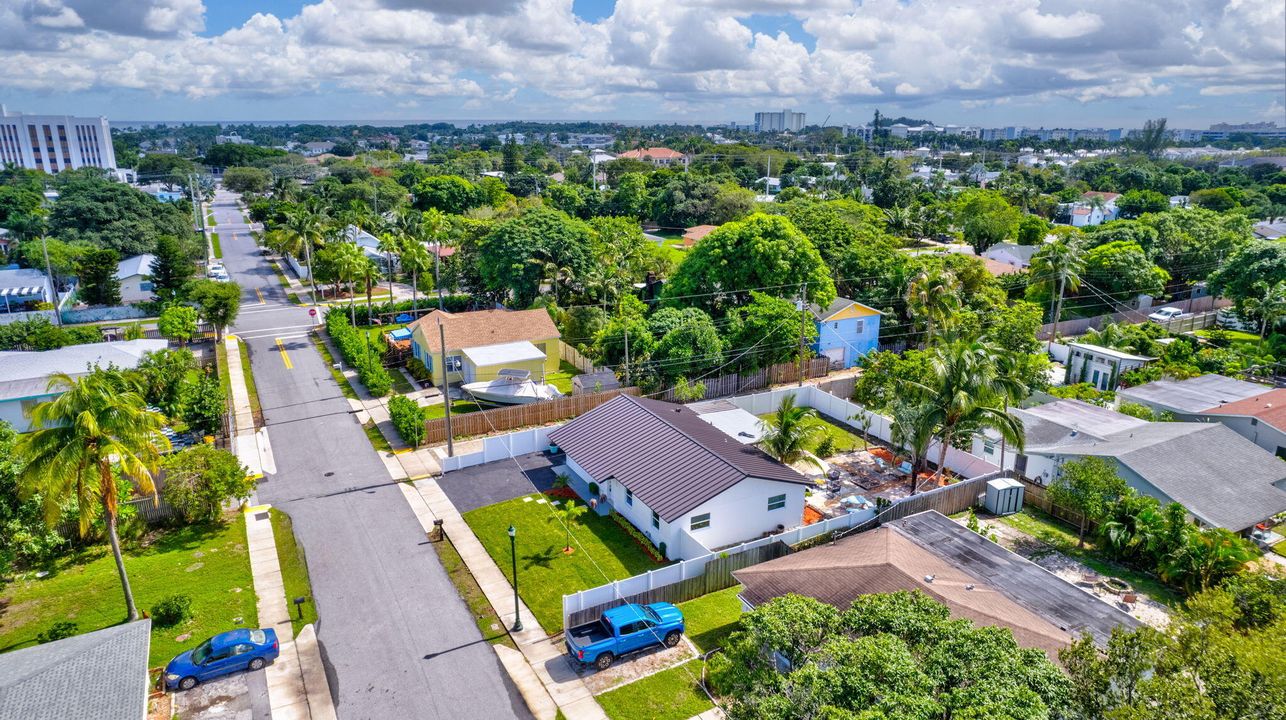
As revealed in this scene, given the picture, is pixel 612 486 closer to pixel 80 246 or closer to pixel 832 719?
pixel 832 719

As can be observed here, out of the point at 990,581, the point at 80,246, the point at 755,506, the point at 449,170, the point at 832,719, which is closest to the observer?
the point at 832,719

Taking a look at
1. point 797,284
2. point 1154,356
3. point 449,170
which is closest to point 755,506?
point 797,284

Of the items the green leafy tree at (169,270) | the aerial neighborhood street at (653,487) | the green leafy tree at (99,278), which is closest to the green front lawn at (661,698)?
the aerial neighborhood street at (653,487)

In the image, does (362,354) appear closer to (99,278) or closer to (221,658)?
(221,658)

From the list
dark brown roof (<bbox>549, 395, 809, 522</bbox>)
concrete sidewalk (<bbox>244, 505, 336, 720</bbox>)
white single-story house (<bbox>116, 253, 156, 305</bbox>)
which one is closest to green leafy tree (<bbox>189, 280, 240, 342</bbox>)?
white single-story house (<bbox>116, 253, 156, 305</bbox>)

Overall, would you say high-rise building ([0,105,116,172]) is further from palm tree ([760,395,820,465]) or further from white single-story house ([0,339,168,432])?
palm tree ([760,395,820,465])

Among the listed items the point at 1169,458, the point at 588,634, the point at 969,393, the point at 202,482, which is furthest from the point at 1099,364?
the point at 202,482
